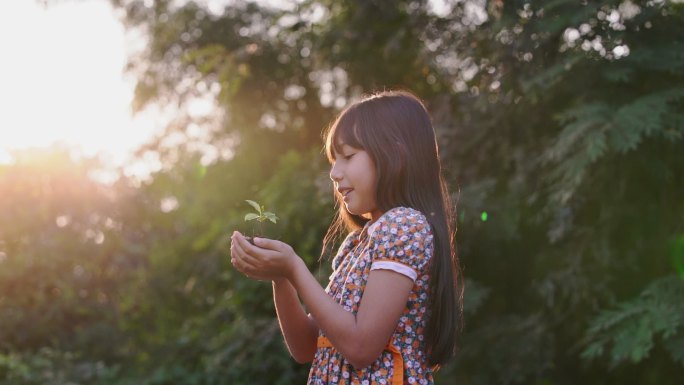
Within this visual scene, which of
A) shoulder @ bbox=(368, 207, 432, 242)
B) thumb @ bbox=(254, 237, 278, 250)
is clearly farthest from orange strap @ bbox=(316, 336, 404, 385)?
thumb @ bbox=(254, 237, 278, 250)

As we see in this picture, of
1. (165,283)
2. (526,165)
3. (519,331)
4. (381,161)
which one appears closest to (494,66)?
(526,165)

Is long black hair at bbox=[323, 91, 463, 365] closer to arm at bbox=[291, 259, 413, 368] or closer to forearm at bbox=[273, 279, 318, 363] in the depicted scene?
arm at bbox=[291, 259, 413, 368]

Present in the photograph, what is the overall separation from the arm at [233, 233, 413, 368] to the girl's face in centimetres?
23

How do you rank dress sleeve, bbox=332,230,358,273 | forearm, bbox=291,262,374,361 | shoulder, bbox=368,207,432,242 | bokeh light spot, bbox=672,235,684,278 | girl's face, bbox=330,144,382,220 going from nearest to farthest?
forearm, bbox=291,262,374,361 < shoulder, bbox=368,207,432,242 < girl's face, bbox=330,144,382,220 < dress sleeve, bbox=332,230,358,273 < bokeh light spot, bbox=672,235,684,278

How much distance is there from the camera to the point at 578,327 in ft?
16.0

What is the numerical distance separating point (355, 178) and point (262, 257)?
33 cm

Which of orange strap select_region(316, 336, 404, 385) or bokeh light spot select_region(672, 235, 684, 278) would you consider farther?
bokeh light spot select_region(672, 235, 684, 278)

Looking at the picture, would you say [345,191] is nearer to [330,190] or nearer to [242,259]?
[242,259]

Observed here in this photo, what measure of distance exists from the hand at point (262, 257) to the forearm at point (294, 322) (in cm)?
Result: 15

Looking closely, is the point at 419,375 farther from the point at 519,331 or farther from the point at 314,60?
the point at 314,60

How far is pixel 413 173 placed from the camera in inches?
80.2

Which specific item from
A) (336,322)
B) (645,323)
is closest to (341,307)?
(336,322)

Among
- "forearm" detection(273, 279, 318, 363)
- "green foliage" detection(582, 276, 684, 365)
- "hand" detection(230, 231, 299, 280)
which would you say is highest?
"hand" detection(230, 231, 299, 280)

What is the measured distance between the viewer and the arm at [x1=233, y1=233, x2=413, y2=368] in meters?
1.80
